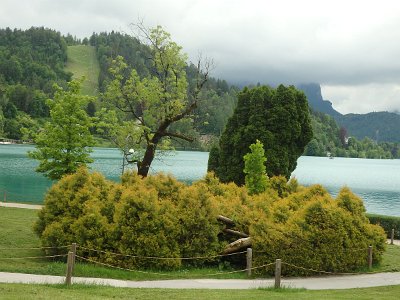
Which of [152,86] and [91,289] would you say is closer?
[91,289]

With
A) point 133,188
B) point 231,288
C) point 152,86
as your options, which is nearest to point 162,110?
point 152,86

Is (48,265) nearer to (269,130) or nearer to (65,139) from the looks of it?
(65,139)

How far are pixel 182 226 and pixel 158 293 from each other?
17.5 feet

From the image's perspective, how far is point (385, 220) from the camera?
105 ft

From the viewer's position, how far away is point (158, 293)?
13.1 meters

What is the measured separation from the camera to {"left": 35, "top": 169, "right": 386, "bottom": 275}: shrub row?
57.7ft

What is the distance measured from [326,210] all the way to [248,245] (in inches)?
125

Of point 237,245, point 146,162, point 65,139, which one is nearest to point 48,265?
point 237,245

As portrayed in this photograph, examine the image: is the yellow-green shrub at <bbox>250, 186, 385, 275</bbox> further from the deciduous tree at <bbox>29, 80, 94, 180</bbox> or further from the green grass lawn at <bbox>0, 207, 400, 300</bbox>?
the deciduous tree at <bbox>29, 80, 94, 180</bbox>

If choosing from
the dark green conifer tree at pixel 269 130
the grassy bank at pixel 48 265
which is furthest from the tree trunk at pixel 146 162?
the dark green conifer tree at pixel 269 130

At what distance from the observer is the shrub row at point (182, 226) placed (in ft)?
57.7

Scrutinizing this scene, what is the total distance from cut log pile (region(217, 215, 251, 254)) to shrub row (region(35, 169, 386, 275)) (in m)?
0.21

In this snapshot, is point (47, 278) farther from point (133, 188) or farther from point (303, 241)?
point (303, 241)

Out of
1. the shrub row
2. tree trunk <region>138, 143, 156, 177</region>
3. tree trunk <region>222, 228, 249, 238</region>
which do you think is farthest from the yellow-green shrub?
tree trunk <region>138, 143, 156, 177</region>
